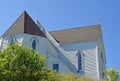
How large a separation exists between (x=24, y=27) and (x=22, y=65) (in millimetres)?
21838

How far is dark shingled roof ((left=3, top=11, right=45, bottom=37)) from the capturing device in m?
39.9

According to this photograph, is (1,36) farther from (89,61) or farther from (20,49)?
(20,49)

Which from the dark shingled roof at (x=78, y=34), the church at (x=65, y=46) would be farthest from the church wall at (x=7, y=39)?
the dark shingled roof at (x=78, y=34)

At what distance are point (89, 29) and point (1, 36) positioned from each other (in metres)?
14.9

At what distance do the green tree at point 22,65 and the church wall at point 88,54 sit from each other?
22156mm

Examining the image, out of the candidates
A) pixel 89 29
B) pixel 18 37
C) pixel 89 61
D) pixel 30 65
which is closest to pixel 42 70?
pixel 30 65

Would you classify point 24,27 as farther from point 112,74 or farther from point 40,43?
point 112,74

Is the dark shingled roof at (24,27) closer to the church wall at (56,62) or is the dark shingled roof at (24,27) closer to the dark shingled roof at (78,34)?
the church wall at (56,62)

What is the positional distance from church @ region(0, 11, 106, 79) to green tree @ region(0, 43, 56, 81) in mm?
18784

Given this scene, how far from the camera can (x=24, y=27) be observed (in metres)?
40.1

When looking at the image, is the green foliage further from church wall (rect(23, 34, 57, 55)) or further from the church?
church wall (rect(23, 34, 57, 55))

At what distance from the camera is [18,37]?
39.1 m

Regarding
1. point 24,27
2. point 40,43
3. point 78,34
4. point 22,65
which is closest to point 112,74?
point 22,65

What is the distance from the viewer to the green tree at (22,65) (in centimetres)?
1825
